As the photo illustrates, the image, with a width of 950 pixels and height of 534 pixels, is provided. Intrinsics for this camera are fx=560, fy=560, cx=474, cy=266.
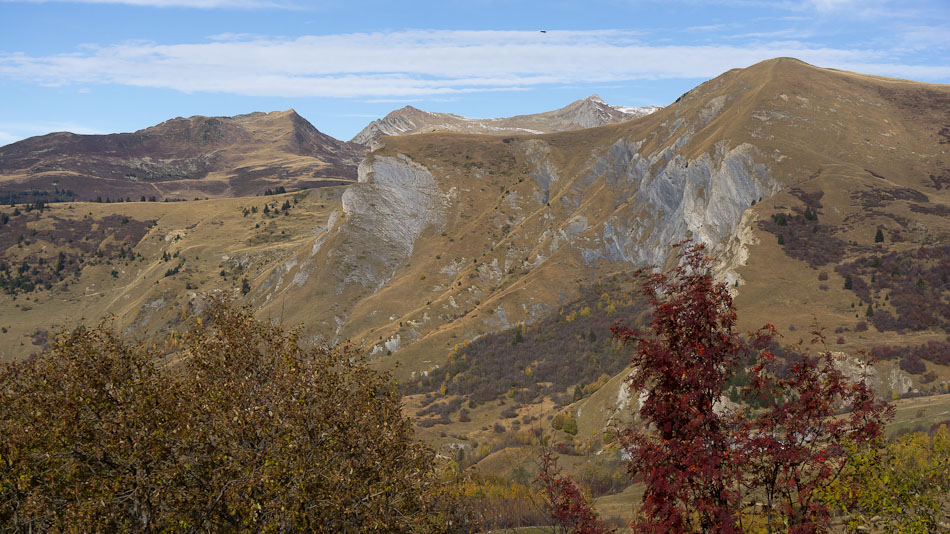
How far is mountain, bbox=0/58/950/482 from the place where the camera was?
238ft

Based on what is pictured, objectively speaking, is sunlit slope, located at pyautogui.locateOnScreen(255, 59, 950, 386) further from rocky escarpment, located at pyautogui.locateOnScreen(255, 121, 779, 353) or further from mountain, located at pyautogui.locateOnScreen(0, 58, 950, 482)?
mountain, located at pyautogui.locateOnScreen(0, 58, 950, 482)

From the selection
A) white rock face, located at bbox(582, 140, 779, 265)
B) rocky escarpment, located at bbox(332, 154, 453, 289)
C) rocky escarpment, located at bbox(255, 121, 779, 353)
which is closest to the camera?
white rock face, located at bbox(582, 140, 779, 265)

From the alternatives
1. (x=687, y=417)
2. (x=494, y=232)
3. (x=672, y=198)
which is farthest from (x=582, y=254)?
(x=687, y=417)

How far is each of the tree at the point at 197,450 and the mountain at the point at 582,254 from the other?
31164mm

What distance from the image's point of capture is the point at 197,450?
1494 centimetres

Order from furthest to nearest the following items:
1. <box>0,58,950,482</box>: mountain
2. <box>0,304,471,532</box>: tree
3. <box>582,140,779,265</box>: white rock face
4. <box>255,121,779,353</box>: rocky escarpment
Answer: <box>255,121,779,353</box>: rocky escarpment, <box>582,140,779,265</box>: white rock face, <box>0,58,950,482</box>: mountain, <box>0,304,471,532</box>: tree

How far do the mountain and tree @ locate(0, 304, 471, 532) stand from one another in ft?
102

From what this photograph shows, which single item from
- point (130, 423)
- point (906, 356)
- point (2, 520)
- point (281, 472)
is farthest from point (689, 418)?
point (906, 356)

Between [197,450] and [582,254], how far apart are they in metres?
127

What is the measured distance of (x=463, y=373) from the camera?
107 meters

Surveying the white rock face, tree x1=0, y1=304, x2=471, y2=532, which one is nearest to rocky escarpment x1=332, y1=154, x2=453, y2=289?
the white rock face

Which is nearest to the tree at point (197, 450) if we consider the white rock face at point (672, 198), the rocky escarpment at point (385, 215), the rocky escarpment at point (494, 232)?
the white rock face at point (672, 198)

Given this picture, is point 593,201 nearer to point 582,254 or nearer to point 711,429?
point 582,254

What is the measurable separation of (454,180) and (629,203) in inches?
2085
